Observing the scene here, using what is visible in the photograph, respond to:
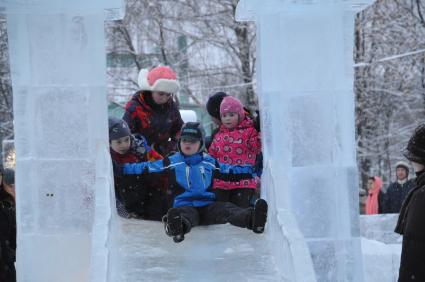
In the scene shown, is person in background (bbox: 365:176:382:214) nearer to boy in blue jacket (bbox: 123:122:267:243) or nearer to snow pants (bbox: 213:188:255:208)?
snow pants (bbox: 213:188:255:208)

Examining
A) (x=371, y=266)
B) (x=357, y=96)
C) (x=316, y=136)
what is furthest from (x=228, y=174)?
(x=357, y=96)

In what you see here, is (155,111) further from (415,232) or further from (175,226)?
(415,232)

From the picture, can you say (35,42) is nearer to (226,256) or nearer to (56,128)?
(56,128)

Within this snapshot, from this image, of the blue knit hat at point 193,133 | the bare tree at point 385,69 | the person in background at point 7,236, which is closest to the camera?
the person in background at point 7,236

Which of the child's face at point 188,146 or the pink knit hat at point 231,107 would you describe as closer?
the child's face at point 188,146

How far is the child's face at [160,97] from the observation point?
6.99 m

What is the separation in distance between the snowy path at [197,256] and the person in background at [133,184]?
634 mm

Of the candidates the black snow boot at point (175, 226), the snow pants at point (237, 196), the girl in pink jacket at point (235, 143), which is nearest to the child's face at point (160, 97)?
the girl in pink jacket at point (235, 143)

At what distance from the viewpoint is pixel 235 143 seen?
21.3ft

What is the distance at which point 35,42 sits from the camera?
17.1 feet

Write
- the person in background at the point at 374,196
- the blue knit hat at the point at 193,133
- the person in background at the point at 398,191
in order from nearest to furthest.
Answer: the blue knit hat at the point at 193,133
the person in background at the point at 398,191
the person in background at the point at 374,196

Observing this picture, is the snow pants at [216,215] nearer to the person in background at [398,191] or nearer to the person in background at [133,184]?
the person in background at [133,184]

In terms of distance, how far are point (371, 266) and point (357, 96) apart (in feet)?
32.9

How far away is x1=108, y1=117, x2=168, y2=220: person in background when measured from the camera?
6.28 m
